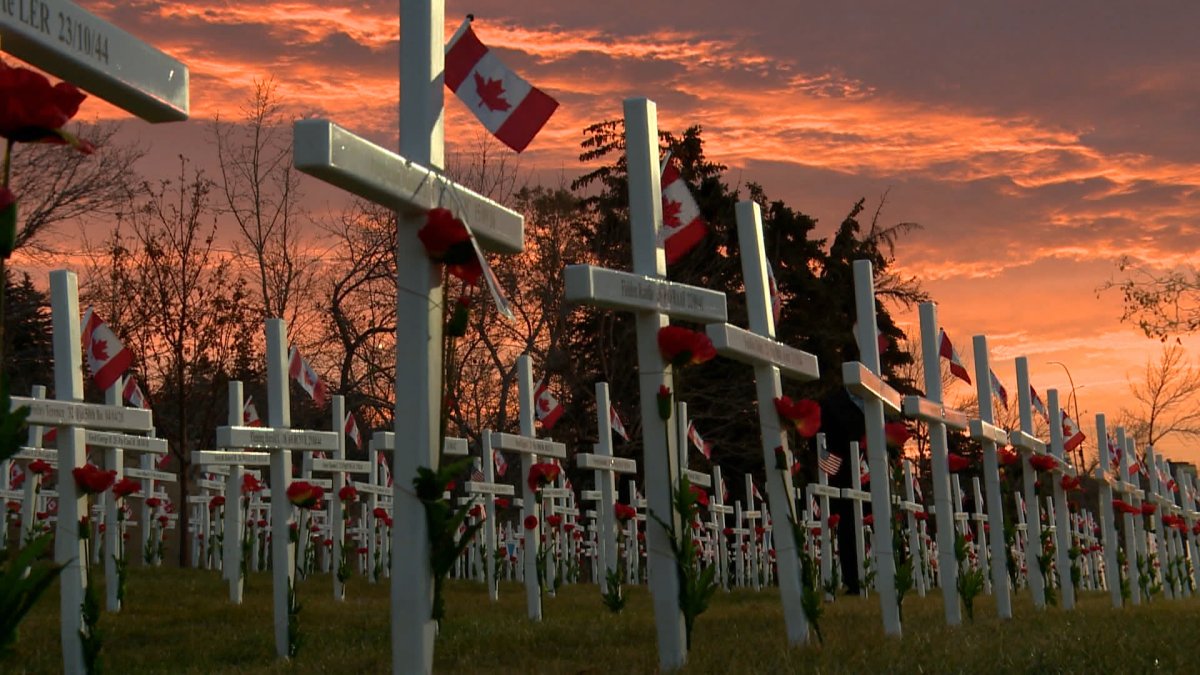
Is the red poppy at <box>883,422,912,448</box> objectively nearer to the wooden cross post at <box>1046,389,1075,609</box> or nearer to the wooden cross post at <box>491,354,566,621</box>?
the wooden cross post at <box>491,354,566,621</box>

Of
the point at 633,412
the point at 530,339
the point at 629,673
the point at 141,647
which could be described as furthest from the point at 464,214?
the point at 633,412

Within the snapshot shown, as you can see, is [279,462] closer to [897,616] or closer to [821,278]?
[897,616]

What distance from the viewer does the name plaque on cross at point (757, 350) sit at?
31.8 feet

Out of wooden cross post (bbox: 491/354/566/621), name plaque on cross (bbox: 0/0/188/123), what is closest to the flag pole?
name plaque on cross (bbox: 0/0/188/123)

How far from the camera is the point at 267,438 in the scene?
11.8m

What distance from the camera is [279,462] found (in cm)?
1218

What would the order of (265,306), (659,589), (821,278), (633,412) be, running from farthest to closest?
(821,278) < (633,412) < (265,306) < (659,589)

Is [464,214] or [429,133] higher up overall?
[429,133]

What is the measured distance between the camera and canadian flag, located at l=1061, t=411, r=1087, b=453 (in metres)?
19.3

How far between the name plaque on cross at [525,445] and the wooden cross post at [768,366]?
4.18m

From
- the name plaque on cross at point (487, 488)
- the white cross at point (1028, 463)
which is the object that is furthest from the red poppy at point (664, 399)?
the name plaque on cross at point (487, 488)

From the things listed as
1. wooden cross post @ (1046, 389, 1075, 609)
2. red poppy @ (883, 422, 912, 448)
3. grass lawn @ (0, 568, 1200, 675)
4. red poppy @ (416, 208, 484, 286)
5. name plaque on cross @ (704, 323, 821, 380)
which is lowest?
grass lawn @ (0, 568, 1200, 675)

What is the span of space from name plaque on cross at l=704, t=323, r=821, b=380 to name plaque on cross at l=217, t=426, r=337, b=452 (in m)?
4.16

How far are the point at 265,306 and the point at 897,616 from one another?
22962 mm
